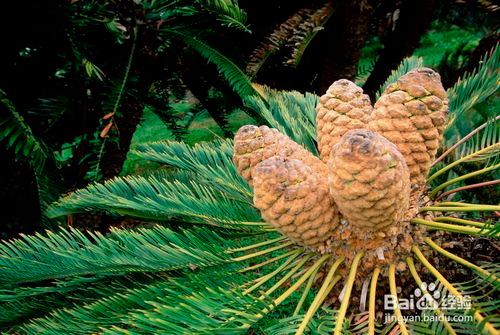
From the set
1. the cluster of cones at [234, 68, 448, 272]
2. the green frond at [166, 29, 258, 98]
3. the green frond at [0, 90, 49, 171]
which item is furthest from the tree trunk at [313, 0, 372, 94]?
the green frond at [0, 90, 49, 171]

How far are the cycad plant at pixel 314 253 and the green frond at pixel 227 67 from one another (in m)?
1.10

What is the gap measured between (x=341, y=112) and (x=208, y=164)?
1.44ft

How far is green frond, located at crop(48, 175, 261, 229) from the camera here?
49.1 inches

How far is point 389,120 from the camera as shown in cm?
105

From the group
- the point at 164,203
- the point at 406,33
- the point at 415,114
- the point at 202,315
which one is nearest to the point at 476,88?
the point at 415,114

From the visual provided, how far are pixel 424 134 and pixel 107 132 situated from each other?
1.66 metres

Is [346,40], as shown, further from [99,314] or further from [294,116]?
[99,314]

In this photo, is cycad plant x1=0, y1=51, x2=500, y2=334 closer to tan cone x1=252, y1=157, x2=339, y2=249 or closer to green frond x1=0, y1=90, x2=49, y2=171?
tan cone x1=252, y1=157, x2=339, y2=249

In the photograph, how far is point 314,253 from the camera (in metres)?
1.10

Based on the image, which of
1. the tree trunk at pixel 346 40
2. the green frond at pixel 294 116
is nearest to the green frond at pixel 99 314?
the green frond at pixel 294 116

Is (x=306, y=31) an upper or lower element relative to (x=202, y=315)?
upper

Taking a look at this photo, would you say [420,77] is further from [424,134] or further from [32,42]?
[32,42]

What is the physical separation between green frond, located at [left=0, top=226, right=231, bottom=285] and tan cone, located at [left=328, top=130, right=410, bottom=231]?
362 millimetres

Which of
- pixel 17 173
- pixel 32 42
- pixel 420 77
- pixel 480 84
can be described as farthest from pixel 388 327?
pixel 17 173
